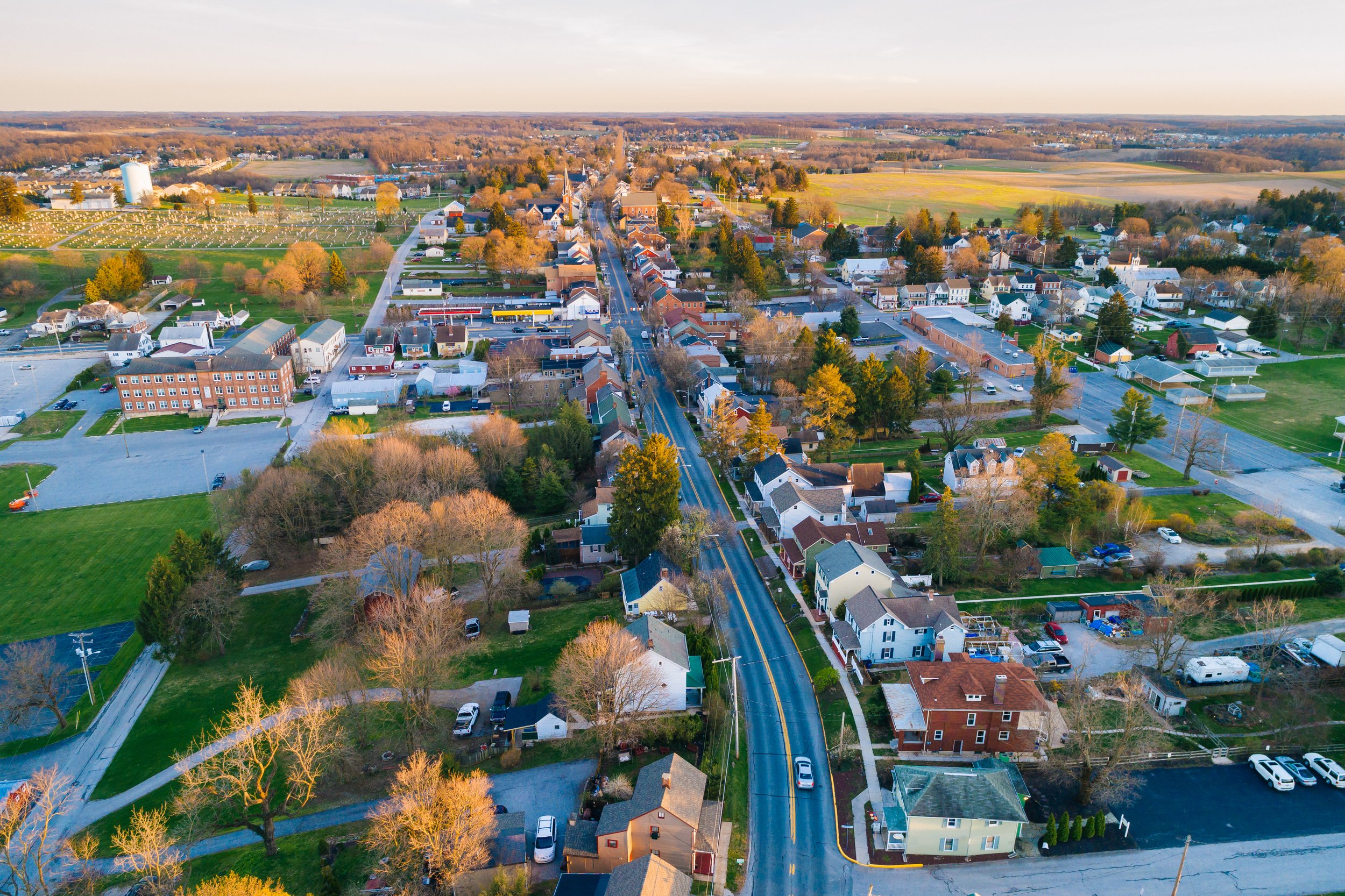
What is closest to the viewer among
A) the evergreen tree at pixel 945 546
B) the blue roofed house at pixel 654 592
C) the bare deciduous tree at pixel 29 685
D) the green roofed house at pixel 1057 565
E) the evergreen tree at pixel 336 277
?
the bare deciduous tree at pixel 29 685

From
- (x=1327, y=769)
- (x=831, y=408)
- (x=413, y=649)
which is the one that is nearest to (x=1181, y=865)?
(x=1327, y=769)

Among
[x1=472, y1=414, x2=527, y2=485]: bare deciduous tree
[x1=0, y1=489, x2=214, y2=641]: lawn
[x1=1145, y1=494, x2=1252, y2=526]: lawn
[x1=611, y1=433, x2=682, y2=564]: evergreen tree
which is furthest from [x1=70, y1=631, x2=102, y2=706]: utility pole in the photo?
[x1=1145, y1=494, x2=1252, y2=526]: lawn

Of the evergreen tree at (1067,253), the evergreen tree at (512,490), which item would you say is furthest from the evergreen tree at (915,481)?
the evergreen tree at (1067,253)

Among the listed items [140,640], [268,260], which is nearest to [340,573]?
[140,640]

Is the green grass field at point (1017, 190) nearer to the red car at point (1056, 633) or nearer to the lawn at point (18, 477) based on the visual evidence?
the red car at point (1056, 633)

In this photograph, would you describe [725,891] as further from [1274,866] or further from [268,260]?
[268,260]

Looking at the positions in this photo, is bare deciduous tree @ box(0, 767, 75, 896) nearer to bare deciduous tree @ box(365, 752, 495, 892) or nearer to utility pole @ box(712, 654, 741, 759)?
bare deciduous tree @ box(365, 752, 495, 892)

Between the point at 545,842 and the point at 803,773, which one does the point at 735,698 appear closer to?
the point at 803,773
